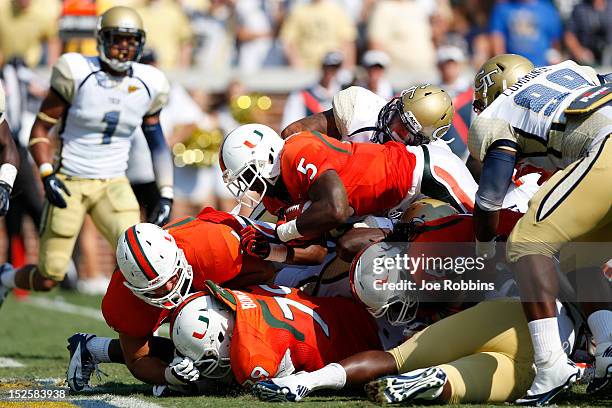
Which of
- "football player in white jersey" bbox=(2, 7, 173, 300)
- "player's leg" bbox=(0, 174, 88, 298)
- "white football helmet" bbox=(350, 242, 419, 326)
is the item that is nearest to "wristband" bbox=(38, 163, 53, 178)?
"football player in white jersey" bbox=(2, 7, 173, 300)

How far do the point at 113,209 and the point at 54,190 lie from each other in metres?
0.38

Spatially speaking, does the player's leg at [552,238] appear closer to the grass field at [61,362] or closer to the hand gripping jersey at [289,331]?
the grass field at [61,362]

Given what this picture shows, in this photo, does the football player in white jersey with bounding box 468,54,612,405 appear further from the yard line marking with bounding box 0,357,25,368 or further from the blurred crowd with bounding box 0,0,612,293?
the blurred crowd with bounding box 0,0,612,293

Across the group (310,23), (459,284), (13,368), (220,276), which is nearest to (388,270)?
(459,284)

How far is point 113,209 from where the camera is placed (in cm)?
707

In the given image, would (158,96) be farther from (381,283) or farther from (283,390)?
(283,390)

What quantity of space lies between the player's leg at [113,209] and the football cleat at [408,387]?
2.91 metres

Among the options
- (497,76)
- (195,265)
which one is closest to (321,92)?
(497,76)

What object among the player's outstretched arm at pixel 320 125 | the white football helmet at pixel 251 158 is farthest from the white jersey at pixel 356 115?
the white football helmet at pixel 251 158

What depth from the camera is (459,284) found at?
504cm

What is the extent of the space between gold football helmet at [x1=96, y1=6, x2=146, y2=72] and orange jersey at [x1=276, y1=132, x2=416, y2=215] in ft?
7.24

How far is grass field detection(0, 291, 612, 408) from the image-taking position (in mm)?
4770

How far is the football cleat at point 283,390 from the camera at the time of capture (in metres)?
4.61

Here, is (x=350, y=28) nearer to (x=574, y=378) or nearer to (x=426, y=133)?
(x=426, y=133)
